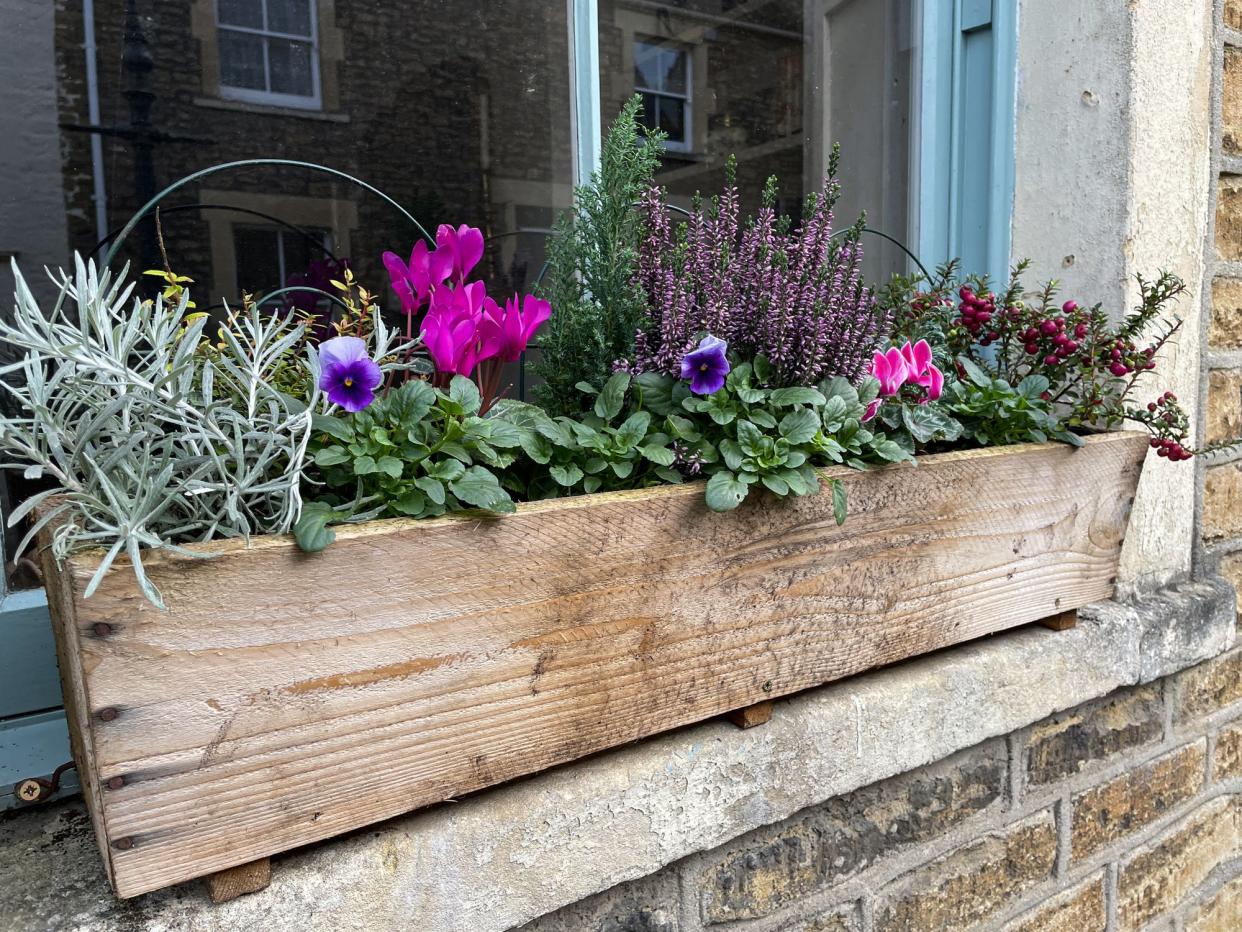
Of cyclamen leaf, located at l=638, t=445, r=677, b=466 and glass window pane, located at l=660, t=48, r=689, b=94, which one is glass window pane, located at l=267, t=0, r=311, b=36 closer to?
glass window pane, located at l=660, t=48, r=689, b=94

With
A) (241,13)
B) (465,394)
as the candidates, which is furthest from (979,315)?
(241,13)

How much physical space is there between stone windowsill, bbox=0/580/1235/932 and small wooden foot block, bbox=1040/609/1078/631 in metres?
0.01

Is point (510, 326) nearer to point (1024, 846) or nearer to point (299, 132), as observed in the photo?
point (299, 132)

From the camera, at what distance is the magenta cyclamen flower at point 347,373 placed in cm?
88

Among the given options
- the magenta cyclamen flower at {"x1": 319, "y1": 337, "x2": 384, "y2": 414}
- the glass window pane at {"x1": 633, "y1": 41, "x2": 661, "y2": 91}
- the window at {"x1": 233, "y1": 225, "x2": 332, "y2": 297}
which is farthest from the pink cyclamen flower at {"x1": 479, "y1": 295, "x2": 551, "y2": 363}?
the glass window pane at {"x1": 633, "y1": 41, "x2": 661, "y2": 91}

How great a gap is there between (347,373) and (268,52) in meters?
0.83

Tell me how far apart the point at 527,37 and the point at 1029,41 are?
1024mm

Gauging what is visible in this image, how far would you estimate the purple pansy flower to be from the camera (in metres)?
1.12

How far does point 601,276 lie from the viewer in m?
1.26

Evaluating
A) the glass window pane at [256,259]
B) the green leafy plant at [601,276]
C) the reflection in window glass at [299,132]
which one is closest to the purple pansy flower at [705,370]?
the green leafy plant at [601,276]

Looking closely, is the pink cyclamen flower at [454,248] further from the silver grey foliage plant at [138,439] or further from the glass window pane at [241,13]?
the glass window pane at [241,13]

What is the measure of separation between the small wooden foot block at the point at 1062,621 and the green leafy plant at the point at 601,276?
97cm

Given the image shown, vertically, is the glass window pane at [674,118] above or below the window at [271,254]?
above

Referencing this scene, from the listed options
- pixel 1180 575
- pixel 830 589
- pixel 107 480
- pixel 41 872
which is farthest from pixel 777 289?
pixel 1180 575
